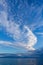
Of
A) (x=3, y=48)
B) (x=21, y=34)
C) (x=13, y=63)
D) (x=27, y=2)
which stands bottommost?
(x=13, y=63)

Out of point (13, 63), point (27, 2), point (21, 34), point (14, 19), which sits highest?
point (27, 2)

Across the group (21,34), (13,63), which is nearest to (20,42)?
(21,34)

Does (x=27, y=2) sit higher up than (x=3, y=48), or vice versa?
(x=27, y=2)

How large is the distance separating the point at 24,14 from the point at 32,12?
10cm

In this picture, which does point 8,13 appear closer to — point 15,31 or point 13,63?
point 15,31

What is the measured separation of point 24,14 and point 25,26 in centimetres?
14

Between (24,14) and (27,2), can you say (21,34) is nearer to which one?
(24,14)

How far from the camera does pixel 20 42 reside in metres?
2.33

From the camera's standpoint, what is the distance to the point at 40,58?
2.34 m

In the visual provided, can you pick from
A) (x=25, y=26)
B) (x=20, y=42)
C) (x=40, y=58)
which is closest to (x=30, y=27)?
(x=25, y=26)

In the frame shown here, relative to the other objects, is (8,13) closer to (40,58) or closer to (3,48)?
(3,48)

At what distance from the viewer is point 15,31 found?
93.5 inches

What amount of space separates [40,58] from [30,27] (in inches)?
→ 14.5

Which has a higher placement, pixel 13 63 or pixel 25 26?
pixel 25 26
